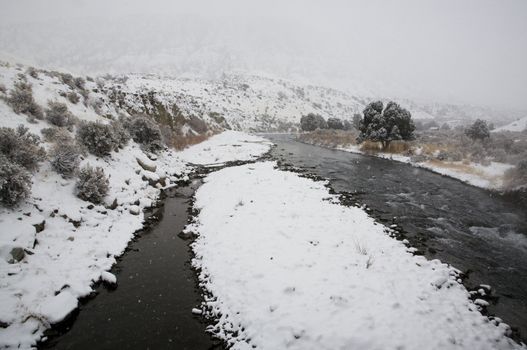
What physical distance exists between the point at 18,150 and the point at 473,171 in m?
34.6

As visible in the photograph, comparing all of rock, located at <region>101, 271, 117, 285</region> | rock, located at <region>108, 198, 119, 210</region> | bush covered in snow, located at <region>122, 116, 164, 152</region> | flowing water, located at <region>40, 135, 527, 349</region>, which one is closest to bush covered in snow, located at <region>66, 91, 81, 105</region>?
bush covered in snow, located at <region>122, 116, 164, 152</region>

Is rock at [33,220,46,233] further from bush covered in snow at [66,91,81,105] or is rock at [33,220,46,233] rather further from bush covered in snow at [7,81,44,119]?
bush covered in snow at [66,91,81,105]

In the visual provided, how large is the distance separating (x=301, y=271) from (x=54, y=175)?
38.3 feet

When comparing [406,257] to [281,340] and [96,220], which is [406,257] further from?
[96,220]

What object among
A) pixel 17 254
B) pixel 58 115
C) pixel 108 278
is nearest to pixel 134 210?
pixel 108 278

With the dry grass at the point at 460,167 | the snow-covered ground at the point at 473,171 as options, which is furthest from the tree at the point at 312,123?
the dry grass at the point at 460,167

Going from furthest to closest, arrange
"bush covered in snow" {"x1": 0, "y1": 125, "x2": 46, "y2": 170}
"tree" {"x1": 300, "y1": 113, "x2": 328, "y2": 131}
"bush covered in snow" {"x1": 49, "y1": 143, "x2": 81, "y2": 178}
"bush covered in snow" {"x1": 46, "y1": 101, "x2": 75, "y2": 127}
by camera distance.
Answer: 1. "tree" {"x1": 300, "y1": 113, "x2": 328, "y2": 131}
2. "bush covered in snow" {"x1": 46, "y1": 101, "x2": 75, "y2": 127}
3. "bush covered in snow" {"x1": 49, "y1": 143, "x2": 81, "y2": 178}
4. "bush covered in snow" {"x1": 0, "y1": 125, "x2": 46, "y2": 170}

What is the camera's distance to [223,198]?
1733 centimetres

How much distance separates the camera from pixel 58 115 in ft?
54.2

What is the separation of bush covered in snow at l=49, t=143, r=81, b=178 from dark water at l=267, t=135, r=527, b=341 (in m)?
15.7

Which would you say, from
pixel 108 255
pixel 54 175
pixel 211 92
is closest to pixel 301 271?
pixel 108 255

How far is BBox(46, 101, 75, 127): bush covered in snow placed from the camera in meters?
16.4

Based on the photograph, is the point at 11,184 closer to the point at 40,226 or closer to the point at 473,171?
the point at 40,226

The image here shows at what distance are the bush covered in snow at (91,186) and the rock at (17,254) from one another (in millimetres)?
4309
